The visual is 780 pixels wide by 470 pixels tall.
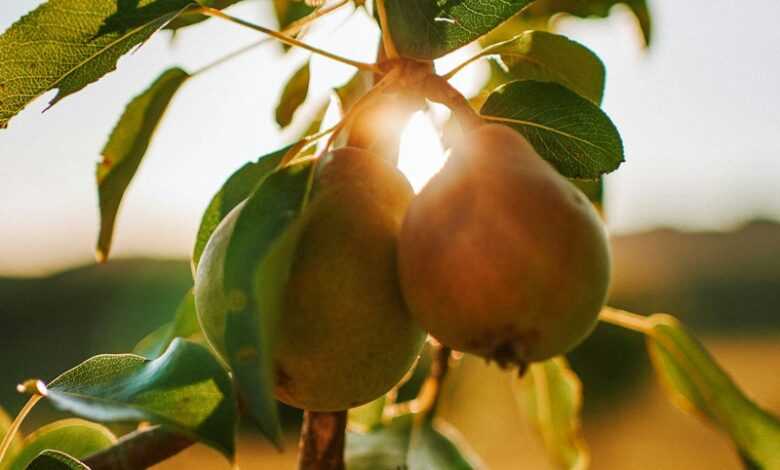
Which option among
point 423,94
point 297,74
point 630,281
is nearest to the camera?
point 423,94

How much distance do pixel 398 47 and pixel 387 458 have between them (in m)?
0.53

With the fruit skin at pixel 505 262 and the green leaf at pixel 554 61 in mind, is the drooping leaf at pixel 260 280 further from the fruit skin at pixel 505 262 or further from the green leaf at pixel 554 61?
the green leaf at pixel 554 61

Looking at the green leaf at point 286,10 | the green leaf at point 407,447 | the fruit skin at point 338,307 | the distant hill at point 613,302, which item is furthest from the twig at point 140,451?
the distant hill at point 613,302

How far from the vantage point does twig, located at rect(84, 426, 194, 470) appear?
0.57m

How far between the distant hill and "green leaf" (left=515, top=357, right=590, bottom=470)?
4.56m

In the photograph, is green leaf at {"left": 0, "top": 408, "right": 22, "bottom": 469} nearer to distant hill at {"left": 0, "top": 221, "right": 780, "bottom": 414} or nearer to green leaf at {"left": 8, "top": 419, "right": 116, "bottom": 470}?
green leaf at {"left": 8, "top": 419, "right": 116, "bottom": 470}

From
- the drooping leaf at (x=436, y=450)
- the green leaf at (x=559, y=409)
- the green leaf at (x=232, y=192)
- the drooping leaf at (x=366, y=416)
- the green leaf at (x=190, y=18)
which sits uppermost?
the green leaf at (x=190, y=18)

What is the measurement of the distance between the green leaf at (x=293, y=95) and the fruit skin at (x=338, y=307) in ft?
1.06

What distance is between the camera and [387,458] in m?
0.91

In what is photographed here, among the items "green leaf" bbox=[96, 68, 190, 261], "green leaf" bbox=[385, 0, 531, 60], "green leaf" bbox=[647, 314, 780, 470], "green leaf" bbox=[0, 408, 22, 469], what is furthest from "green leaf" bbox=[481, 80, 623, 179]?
"green leaf" bbox=[0, 408, 22, 469]

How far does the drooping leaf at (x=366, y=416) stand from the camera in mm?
967

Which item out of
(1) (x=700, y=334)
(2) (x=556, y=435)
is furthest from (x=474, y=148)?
(1) (x=700, y=334)

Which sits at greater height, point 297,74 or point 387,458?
point 297,74

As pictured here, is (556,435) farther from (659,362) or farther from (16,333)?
(16,333)
